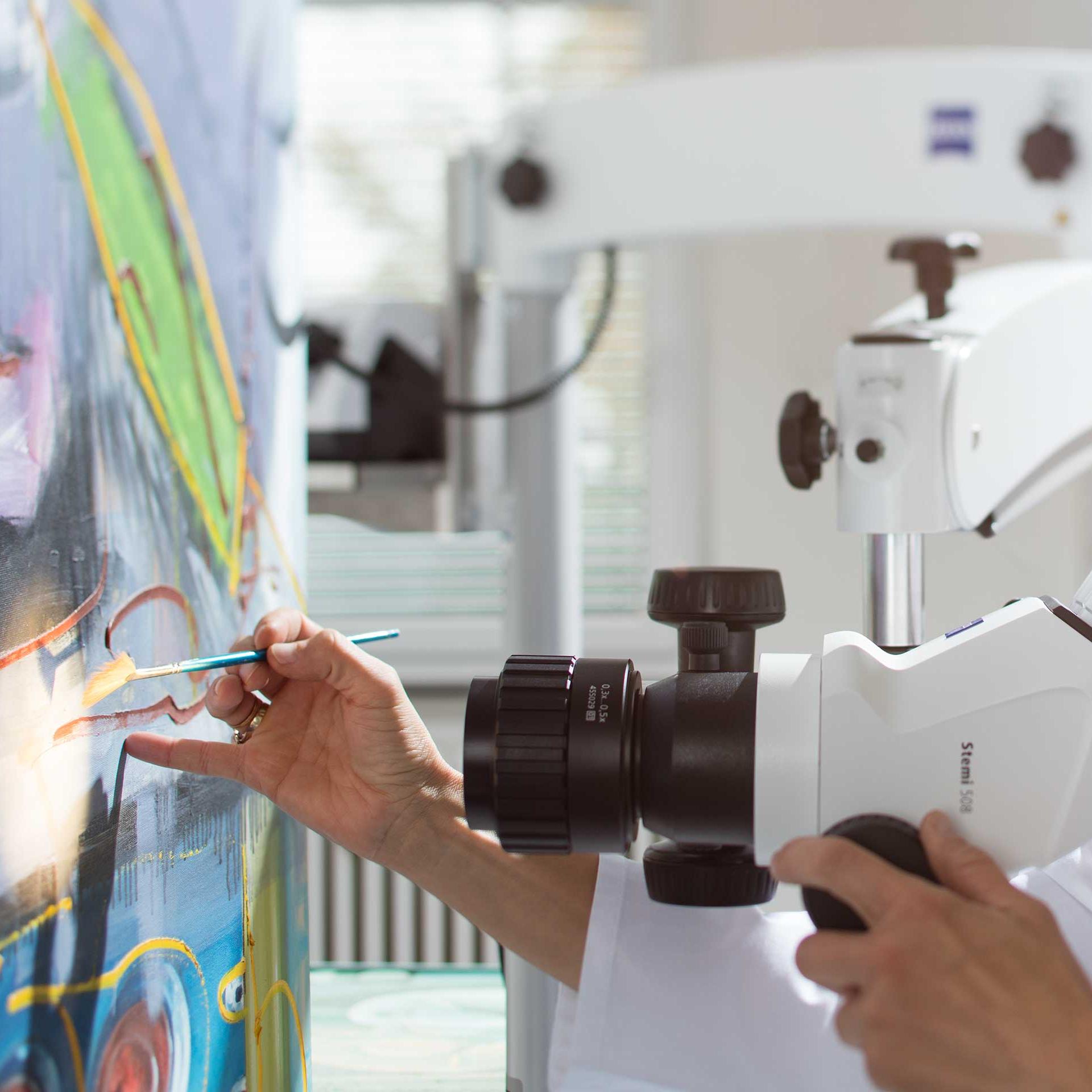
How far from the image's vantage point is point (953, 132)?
3.15ft

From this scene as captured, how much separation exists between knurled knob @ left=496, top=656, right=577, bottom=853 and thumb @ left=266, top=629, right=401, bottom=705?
21cm

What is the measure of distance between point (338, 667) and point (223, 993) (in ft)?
0.66

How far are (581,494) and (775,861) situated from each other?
1.75 metres

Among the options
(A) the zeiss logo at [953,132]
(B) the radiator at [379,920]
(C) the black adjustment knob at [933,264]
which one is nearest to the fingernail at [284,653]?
(C) the black adjustment knob at [933,264]

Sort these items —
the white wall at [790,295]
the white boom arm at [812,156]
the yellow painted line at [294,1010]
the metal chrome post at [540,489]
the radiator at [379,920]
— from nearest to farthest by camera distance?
1. the yellow painted line at [294,1010]
2. the white boom arm at [812,156]
3. the metal chrome post at [540,489]
4. the white wall at [790,295]
5. the radiator at [379,920]

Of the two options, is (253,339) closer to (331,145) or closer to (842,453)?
(842,453)

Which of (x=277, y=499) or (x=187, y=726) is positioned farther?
(x=277, y=499)

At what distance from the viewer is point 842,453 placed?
0.82 m

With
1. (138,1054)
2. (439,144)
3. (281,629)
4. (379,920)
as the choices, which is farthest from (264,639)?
(439,144)

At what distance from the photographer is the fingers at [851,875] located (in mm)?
497

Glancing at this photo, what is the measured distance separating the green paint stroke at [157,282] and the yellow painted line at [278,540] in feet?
0.12

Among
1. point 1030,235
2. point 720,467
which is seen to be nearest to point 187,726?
point 720,467

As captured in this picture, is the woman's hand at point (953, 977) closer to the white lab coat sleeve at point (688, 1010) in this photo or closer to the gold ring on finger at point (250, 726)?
the white lab coat sleeve at point (688, 1010)

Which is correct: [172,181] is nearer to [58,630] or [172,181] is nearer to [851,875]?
[58,630]
